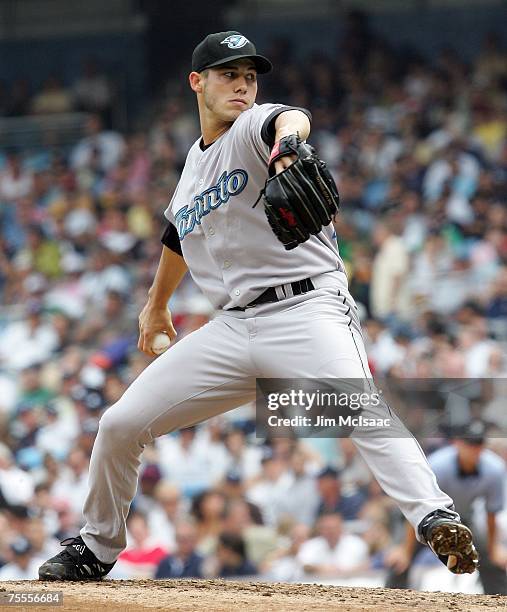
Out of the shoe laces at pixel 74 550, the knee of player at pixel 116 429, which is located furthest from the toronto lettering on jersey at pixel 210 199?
the shoe laces at pixel 74 550

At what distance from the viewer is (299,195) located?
3.06 meters

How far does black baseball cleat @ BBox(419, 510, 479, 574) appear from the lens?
3.09m

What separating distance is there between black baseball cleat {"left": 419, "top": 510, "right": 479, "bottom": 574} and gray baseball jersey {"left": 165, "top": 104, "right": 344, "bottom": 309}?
88cm

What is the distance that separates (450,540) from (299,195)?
1.04 m

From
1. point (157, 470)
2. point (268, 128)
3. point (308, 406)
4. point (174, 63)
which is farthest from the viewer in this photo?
point (174, 63)

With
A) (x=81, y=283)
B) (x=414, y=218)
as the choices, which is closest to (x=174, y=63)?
(x=81, y=283)

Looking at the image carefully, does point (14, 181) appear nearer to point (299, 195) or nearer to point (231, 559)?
point (231, 559)

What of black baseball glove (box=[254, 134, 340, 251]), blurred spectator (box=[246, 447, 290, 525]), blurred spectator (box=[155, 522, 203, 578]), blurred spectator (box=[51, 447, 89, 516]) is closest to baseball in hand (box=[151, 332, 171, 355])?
black baseball glove (box=[254, 134, 340, 251])

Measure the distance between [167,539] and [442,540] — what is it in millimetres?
4089

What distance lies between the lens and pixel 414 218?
9.51 meters

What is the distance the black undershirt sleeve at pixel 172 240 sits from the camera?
4043 millimetres

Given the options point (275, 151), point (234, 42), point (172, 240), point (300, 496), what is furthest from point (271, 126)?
point (300, 496)

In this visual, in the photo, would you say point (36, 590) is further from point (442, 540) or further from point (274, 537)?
point (274, 537)

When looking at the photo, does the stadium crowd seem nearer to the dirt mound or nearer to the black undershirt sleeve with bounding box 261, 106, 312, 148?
the dirt mound
